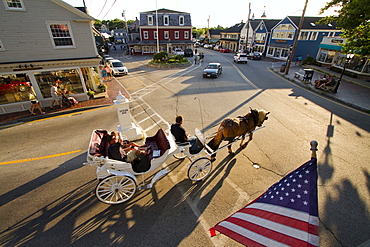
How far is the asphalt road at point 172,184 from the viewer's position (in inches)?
162

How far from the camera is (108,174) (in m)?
4.86

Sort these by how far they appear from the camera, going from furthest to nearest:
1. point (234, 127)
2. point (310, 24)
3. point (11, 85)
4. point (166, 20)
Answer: point (166, 20)
point (310, 24)
point (11, 85)
point (234, 127)

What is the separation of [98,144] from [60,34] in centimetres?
1086

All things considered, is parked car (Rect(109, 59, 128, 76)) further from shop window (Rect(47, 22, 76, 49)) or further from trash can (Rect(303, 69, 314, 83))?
trash can (Rect(303, 69, 314, 83))

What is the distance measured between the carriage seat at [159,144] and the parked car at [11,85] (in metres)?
10.9

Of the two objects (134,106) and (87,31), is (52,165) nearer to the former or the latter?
(134,106)

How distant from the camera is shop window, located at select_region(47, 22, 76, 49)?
11.2 m

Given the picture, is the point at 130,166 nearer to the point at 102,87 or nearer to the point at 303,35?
the point at 102,87

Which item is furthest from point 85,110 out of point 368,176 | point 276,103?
point 368,176

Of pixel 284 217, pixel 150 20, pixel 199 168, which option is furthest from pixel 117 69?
pixel 150 20

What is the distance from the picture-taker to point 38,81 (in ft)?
37.2

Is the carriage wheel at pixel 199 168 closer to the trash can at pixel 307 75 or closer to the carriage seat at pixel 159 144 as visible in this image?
the carriage seat at pixel 159 144

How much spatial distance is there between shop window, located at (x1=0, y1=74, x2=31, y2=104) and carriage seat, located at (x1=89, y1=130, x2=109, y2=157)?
9826 mm

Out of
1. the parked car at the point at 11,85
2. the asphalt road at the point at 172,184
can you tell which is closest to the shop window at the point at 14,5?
the parked car at the point at 11,85
